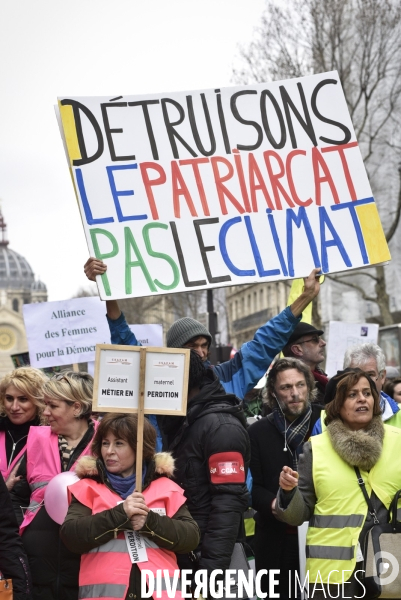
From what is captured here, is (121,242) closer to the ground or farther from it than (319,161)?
closer to the ground

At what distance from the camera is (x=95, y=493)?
14.5 ft

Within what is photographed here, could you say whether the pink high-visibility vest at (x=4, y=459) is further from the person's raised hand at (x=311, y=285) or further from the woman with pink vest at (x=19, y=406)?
the person's raised hand at (x=311, y=285)

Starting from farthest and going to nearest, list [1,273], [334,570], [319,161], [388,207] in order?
[1,273]
[388,207]
[319,161]
[334,570]

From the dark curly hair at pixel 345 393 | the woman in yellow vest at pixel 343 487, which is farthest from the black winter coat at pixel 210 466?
the dark curly hair at pixel 345 393

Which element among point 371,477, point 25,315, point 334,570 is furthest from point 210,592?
point 25,315

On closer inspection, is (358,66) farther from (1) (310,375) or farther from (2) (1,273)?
(2) (1,273)

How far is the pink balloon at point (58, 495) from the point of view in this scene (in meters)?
4.71

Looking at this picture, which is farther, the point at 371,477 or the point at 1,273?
the point at 1,273

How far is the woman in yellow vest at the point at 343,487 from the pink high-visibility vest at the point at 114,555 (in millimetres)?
614

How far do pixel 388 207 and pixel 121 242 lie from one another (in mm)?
34766

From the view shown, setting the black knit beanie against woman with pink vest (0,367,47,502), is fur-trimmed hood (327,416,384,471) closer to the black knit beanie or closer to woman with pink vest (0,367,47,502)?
the black knit beanie

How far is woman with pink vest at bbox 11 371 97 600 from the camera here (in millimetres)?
4844

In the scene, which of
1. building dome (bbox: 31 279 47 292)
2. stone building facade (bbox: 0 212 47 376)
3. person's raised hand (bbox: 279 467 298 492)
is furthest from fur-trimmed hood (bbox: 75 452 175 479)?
building dome (bbox: 31 279 47 292)

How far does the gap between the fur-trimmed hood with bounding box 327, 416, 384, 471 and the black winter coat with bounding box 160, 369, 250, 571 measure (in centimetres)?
46
